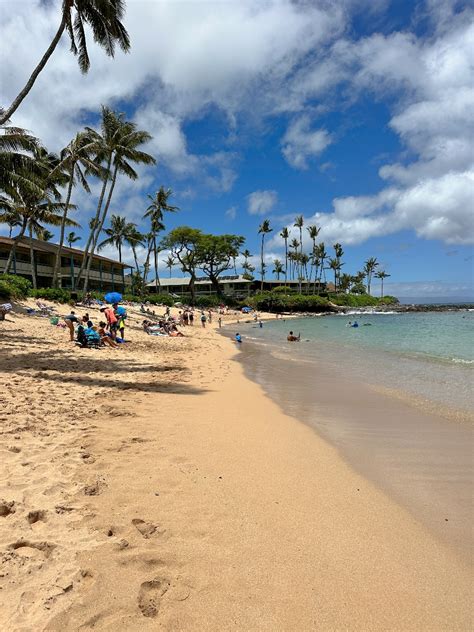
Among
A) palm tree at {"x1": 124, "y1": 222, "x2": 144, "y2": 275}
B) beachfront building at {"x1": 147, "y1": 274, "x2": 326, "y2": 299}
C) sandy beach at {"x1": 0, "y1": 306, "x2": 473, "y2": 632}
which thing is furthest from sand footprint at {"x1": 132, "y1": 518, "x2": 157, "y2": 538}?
beachfront building at {"x1": 147, "y1": 274, "x2": 326, "y2": 299}

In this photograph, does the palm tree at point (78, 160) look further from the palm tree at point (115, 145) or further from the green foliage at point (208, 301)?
the green foliage at point (208, 301)

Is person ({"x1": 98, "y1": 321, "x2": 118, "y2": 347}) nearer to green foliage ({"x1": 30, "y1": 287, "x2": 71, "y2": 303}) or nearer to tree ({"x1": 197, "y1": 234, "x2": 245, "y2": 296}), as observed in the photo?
green foliage ({"x1": 30, "y1": 287, "x2": 71, "y2": 303})

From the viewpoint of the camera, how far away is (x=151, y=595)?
2240 millimetres

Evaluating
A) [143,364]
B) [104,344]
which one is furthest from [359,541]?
[104,344]

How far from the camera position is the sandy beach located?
2.15m

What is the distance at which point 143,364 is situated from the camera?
36.8 feet

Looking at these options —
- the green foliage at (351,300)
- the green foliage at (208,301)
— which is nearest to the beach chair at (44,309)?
the green foliage at (208,301)

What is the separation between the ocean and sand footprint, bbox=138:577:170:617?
2.28 metres

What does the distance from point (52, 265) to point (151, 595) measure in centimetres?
4602

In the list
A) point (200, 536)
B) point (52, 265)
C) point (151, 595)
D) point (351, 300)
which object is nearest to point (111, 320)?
point (200, 536)

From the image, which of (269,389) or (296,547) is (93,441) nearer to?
(296,547)

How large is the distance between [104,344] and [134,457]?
1084 cm

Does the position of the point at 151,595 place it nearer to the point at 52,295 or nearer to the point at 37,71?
the point at 37,71

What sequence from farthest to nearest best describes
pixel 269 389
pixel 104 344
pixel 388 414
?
pixel 104 344, pixel 269 389, pixel 388 414
